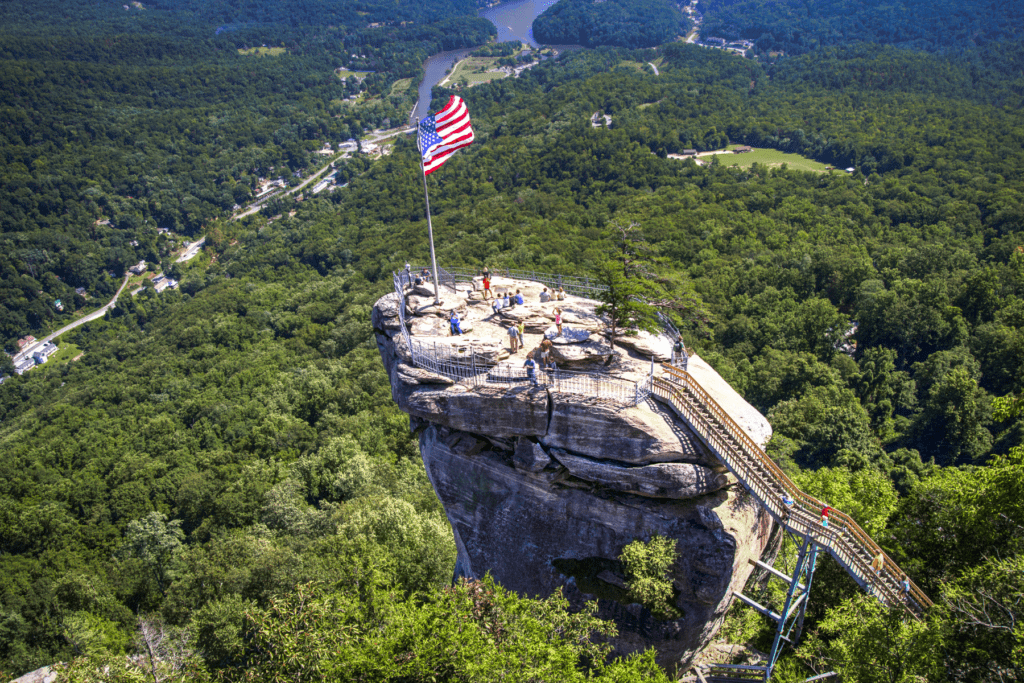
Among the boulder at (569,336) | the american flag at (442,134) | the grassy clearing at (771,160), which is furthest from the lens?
the grassy clearing at (771,160)

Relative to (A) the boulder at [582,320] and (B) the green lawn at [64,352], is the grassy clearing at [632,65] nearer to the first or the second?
(B) the green lawn at [64,352]

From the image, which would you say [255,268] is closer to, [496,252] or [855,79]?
[496,252]

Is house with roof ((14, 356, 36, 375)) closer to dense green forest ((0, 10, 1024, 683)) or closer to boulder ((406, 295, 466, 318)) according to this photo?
dense green forest ((0, 10, 1024, 683))

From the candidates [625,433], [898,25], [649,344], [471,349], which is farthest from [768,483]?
[898,25]

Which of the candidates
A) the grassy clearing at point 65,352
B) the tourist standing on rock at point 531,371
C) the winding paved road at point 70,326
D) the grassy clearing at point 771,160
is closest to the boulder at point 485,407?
the tourist standing on rock at point 531,371

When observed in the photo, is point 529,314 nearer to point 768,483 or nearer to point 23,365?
point 768,483

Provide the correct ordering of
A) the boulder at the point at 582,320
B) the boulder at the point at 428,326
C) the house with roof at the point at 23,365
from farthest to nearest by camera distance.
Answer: the house with roof at the point at 23,365
the boulder at the point at 428,326
the boulder at the point at 582,320
